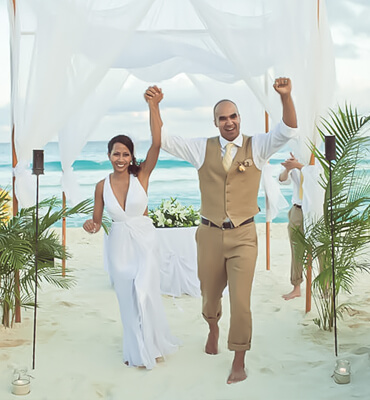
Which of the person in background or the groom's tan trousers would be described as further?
the person in background

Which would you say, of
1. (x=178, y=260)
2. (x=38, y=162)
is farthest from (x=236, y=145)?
(x=178, y=260)

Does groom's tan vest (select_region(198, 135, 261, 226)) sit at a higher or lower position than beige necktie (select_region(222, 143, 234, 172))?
lower

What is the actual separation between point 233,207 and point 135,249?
73 centimetres

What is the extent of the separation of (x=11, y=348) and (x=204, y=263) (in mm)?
1597

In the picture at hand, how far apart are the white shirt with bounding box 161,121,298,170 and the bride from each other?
0.11 metres

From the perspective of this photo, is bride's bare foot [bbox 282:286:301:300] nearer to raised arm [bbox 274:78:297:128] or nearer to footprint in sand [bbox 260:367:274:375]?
footprint in sand [bbox 260:367:274:375]

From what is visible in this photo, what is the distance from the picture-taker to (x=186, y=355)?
15.0ft

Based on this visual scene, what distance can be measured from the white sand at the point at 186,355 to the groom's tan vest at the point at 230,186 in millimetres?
1002

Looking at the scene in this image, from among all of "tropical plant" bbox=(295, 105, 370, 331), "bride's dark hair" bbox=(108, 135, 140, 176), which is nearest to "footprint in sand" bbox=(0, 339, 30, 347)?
"bride's dark hair" bbox=(108, 135, 140, 176)

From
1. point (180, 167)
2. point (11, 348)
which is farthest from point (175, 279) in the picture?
point (180, 167)

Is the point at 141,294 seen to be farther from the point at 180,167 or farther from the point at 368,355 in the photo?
the point at 180,167

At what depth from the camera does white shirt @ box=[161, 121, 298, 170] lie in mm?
4098

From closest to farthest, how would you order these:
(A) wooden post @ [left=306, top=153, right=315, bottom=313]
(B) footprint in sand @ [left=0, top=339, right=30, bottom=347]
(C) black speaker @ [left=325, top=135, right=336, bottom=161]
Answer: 1. (C) black speaker @ [left=325, top=135, right=336, bottom=161]
2. (B) footprint in sand @ [left=0, top=339, right=30, bottom=347]
3. (A) wooden post @ [left=306, top=153, right=315, bottom=313]

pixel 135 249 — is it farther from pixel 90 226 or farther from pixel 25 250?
pixel 25 250
